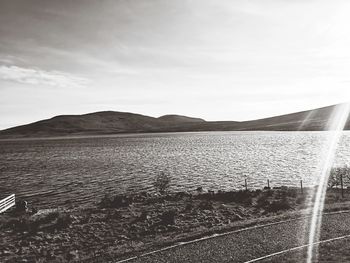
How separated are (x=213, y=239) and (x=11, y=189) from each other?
41061 millimetres

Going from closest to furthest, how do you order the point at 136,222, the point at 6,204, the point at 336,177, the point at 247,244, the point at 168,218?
the point at 247,244, the point at 168,218, the point at 136,222, the point at 6,204, the point at 336,177

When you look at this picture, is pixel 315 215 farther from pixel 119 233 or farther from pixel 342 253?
pixel 119 233

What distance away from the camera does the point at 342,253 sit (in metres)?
15.7

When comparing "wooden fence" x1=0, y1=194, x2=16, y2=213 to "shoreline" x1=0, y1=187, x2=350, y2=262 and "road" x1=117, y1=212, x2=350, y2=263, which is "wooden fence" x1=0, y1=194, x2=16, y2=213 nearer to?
"shoreline" x1=0, y1=187, x2=350, y2=262

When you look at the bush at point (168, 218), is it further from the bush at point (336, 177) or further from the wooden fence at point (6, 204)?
the bush at point (336, 177)

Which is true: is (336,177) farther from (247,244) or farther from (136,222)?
(136,222)

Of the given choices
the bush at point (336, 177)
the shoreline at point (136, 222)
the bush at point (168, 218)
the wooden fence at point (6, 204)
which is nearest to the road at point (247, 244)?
the shoreline at point (136, 222)

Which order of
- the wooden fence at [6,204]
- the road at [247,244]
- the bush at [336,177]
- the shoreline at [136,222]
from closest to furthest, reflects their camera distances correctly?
the road at [247,244] → the shoreline at [136,222] → the wooden fence at [6,204] → the bush at [336,177]

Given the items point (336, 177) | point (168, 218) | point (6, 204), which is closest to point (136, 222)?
point (168, 218)

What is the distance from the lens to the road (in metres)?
16.6

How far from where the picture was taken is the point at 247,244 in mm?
18047

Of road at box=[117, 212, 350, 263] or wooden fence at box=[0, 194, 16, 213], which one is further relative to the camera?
wooden fence at box=[0, 194, 16, 213]

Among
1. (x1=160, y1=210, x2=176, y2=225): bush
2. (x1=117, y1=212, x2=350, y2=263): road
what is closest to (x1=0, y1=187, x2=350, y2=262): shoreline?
(x1=160, y1=210, x2=176, y2=225): bush

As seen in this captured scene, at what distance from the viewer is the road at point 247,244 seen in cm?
1659
